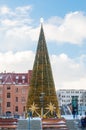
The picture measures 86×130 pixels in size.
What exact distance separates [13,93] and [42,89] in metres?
43.4

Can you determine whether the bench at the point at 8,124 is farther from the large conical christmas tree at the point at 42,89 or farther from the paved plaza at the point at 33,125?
the large conical christmas tree at the point at 42,89

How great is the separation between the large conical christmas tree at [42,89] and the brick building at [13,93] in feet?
136

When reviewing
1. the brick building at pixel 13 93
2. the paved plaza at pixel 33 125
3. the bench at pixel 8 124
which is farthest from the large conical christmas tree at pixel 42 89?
the brick building at pixel 13 93

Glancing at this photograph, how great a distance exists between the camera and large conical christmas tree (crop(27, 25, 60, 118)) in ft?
163

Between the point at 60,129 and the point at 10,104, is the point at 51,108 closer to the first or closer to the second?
the point at 60,129

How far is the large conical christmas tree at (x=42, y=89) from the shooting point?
49562mm

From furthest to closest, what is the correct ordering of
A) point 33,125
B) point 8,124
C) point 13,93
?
point 13,93 < point 8,124 < point 33,125

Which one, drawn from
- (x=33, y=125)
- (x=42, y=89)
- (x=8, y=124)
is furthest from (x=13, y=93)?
(x=33, y=125)

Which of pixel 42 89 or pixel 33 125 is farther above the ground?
pixel 42 89

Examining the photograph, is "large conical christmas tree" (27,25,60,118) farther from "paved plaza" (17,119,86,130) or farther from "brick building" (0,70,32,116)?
"brick building" (0,70,32,116)

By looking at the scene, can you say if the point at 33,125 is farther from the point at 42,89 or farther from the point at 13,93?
the point at 13,93

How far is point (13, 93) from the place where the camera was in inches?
3644

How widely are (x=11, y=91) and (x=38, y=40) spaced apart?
42.3m

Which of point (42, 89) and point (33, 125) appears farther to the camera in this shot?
point (42, 89)
